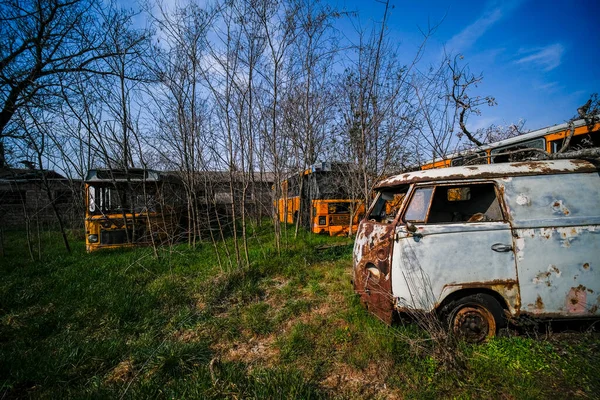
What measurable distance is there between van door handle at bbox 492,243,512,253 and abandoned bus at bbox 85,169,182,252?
736cm

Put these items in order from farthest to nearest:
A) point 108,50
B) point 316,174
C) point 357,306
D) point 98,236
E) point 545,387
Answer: point 316,174 → point 98,236 → point 108,50 → point 357,306 → point 545,387

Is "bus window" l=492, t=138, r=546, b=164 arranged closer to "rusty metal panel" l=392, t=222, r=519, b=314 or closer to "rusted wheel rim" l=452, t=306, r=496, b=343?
"rusty metal panel" l=392, t=222, r=519, b=314

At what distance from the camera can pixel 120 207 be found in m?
7.51

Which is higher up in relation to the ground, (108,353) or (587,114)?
(587,114)

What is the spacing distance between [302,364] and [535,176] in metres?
3.45

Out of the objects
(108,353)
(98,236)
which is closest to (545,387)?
(108,353)

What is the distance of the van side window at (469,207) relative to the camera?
10.1 feet

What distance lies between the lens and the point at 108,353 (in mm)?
3000

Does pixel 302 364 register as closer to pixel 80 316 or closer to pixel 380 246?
pixel 380 246

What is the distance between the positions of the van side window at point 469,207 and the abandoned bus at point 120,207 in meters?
6.77

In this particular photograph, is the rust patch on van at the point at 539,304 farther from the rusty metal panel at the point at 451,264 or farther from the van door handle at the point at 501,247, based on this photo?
the van door handle at the point at 501,247

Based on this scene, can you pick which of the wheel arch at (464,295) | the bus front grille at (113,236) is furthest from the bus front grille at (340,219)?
the bus front grille at (113,236)

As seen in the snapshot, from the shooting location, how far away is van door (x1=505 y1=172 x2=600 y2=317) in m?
2.75

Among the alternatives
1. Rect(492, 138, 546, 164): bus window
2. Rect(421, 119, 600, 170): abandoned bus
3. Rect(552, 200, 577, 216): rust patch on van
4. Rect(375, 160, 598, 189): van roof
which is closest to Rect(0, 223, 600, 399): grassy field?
Rect(552, 200, 577, 216): rust patch on van
